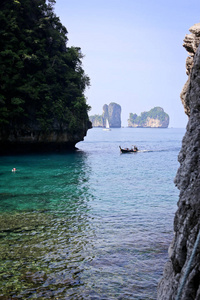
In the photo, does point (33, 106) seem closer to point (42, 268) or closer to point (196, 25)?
point (42, 268)

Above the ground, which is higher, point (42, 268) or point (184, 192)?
point (184, 192)

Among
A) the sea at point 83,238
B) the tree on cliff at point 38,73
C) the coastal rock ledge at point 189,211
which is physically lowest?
the sea at point 83,238

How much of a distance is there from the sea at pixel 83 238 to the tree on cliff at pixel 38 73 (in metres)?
17.2

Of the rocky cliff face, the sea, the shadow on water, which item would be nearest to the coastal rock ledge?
the sea

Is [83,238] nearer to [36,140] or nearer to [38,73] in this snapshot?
[36,140]

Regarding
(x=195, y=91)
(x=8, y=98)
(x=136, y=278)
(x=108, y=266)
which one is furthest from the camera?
(x=8, y=98)

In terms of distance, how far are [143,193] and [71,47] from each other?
36201mm

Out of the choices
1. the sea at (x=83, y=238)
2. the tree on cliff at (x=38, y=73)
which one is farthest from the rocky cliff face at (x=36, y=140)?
the sea at (x=83, y=238)

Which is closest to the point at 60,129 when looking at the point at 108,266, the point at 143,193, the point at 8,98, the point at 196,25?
the point at 8,98

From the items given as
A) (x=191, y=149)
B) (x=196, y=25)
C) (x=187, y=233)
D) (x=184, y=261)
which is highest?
(x=196, y=25)

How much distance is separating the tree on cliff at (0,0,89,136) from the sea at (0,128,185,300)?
675 inches

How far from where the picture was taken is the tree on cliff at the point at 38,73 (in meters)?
37.2

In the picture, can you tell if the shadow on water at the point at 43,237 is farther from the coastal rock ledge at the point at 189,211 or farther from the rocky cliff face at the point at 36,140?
the rocky cliff face at the point at 36,140

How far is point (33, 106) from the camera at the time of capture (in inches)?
1630
